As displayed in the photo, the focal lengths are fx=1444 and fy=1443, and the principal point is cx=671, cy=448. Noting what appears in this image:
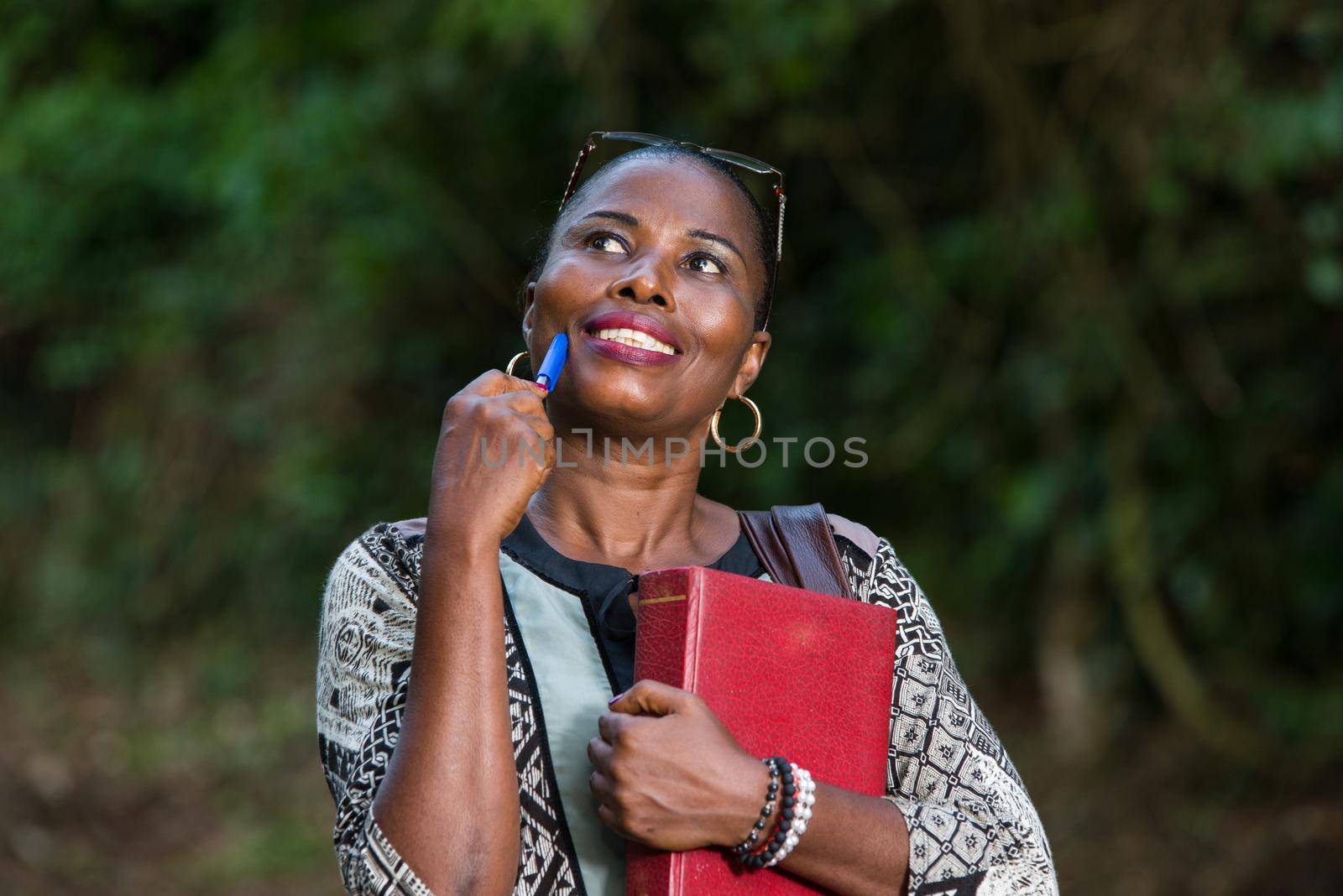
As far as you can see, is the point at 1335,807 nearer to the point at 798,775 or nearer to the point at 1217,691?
the point at 1217,691

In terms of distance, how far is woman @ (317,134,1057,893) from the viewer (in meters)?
1.52

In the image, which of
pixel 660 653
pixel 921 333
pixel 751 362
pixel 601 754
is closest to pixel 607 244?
pixel 751 362

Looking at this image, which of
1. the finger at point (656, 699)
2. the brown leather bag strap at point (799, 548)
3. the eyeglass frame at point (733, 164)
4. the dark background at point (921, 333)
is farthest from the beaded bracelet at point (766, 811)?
the dark background at point (921, 333)

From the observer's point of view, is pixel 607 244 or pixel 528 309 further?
pixel 528 309

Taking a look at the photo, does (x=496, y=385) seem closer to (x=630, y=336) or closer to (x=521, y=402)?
(x=521, y=402)

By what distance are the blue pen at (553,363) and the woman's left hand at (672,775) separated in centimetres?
40

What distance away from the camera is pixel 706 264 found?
1.94 metres

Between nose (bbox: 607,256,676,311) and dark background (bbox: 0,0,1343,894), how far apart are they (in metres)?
2.12

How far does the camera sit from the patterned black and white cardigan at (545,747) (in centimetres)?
164

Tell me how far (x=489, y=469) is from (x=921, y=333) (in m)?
3.85

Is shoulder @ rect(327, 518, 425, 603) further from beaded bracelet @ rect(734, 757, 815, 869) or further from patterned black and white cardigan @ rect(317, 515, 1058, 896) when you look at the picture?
beaded bracelet @ rect(734, 757, 815, 869)

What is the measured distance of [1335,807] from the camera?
457cm

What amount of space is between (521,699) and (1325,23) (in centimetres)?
383

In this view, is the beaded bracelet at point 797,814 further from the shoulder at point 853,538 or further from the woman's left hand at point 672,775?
the shoulder at point 853,538
